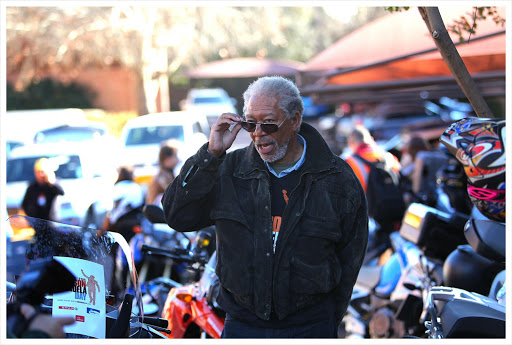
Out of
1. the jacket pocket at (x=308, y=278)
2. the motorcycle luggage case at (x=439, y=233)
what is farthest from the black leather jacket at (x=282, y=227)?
the motorcycle luggage case at (x=439, y=233)

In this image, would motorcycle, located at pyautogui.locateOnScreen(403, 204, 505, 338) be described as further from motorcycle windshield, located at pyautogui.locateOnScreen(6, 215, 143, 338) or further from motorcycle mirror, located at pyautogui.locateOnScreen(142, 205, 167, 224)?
motorcycle mirror, located at pyautogui.locateOnScreen(142, 205, 167, 224)

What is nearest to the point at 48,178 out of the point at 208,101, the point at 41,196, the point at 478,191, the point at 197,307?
the point at 41,196

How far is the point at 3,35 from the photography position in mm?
3072

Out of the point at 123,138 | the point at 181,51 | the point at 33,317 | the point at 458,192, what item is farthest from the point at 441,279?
the point at 181,51

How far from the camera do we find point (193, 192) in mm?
2979

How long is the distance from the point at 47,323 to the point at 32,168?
9.54 meters

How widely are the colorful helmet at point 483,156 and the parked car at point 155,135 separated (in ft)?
36.7

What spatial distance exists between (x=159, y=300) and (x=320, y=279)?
2.01 meters

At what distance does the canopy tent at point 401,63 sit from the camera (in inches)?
233

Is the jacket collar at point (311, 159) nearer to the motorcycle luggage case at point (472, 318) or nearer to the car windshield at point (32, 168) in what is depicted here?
the motorcycle luggage case at point (472, 318)

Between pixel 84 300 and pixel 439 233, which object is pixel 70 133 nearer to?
pixel 439 233

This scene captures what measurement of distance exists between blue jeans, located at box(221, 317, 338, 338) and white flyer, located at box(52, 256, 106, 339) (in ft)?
2.20

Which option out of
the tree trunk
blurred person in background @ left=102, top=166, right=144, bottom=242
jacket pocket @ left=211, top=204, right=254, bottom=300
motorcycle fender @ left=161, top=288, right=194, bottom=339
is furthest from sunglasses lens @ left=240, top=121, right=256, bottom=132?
blurred person in background @ left=102, top=166, right=144, bottom=242

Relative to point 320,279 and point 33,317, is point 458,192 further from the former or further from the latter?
point 33,317
